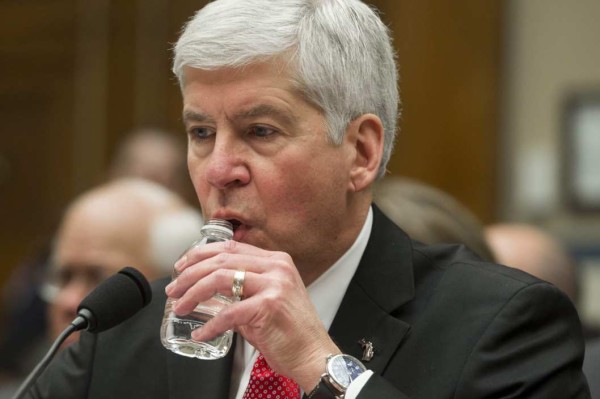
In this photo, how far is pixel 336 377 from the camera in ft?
7.89

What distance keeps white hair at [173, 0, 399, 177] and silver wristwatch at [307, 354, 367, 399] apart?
0.49m

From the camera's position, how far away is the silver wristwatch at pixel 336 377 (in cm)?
240

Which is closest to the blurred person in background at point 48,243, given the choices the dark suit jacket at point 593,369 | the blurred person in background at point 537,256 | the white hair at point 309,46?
the blurred person in background at point 537,256

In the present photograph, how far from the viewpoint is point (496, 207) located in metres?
6.98

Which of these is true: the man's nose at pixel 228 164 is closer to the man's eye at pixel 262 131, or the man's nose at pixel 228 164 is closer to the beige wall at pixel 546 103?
the man's eye at pixel 262 131

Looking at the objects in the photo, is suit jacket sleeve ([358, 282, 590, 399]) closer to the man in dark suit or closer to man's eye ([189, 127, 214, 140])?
the man in dark suit

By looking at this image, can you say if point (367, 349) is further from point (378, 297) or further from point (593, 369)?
point (593, 369)

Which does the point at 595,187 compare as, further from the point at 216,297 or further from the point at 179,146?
the point at 216,297

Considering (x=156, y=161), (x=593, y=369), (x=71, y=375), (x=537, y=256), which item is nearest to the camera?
(x=71, y=375)

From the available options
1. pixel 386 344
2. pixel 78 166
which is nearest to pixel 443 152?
pixel 78 166

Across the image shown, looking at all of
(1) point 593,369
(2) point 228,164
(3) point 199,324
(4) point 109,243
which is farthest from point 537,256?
(3) point 199,324

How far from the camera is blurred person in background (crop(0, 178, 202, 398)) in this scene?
420 centimetres

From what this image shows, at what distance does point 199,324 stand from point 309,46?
0.62m

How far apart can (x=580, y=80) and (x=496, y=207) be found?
2.71ft
